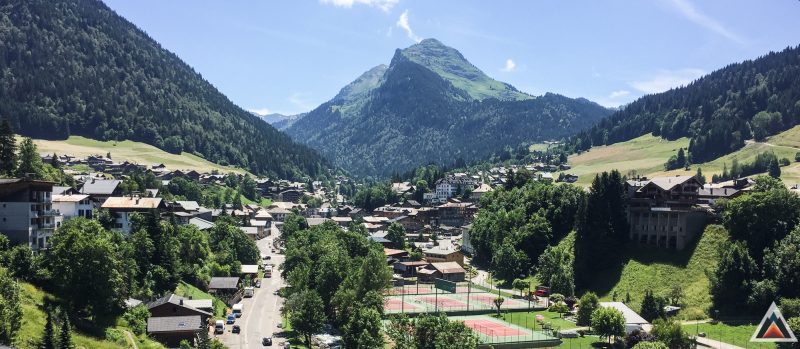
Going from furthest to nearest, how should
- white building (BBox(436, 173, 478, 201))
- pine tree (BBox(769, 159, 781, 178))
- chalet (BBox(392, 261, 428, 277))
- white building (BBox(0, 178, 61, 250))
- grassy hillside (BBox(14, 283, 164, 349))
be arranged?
white building (BBox(436, 173, 478, 201)) → pine tree (BBox(769, 159, 781, 178)) → chalet (BBox(392, 261, 428, 277)) → white building (BBox(0, 178, 61, 250)) → grassy hillside (BBox(14, 283, 164, 349))

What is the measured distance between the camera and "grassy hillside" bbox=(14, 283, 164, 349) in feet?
136

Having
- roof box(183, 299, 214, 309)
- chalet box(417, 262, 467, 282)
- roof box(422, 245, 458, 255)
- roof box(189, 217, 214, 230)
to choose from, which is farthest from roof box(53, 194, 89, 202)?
roof box(422, 245, 458, 255)

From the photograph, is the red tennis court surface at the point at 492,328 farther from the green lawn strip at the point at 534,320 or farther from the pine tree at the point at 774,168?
the pine tree at the point at 774,168

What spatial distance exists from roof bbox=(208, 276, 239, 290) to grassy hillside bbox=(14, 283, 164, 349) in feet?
90.3

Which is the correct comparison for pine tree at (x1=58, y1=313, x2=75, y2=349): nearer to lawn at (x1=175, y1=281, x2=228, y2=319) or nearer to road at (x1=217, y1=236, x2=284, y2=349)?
road at (x1=217, y1=236, x2=284, y2=349)

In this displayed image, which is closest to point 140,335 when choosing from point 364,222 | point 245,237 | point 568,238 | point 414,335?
point 414,335

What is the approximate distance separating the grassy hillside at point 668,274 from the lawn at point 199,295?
48.1 meters

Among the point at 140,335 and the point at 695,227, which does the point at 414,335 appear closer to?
the point at 140,335

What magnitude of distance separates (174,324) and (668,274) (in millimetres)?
58356

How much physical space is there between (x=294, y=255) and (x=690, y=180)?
190 feet

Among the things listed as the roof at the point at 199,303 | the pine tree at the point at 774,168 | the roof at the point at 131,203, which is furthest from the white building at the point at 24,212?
the pine tree at the point at 774,168

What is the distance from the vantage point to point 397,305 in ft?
269

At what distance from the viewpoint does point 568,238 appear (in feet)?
329

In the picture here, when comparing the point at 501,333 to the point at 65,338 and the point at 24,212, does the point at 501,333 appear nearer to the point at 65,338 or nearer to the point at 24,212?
the point at 65,338
